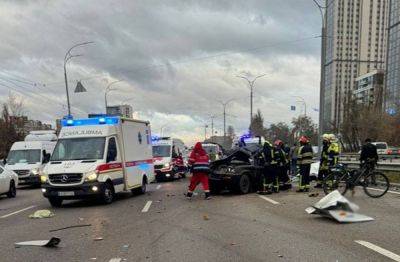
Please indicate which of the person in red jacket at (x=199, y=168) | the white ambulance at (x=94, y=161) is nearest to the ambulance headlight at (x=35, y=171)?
the white ambulance at (x=94, y=161)

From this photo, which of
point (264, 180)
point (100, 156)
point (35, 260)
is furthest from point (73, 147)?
point (35, 260)

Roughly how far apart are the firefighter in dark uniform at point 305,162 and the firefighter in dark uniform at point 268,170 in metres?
0.93

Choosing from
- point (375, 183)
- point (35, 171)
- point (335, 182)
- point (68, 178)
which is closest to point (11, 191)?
point (35, 171)

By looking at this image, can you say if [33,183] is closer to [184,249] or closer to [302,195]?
[302,195]

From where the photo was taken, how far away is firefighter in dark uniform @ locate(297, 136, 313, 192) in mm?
14438

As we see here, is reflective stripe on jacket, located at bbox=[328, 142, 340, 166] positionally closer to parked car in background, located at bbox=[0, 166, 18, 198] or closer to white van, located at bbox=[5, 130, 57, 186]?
parked car in background, located at bbox=[0, 166, 18, 198]

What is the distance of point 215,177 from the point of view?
14797 mm

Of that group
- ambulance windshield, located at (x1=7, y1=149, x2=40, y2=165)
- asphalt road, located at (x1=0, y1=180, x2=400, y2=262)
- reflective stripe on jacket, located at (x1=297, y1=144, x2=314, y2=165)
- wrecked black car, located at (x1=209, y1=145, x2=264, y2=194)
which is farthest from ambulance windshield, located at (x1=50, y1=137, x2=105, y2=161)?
ambulance windshield, located at (x1=7, y1=149, x2=40, y2=165)

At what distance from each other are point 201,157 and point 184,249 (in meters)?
7.22

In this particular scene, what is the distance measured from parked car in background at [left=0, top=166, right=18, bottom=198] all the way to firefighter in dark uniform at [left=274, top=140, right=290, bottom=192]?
10161 millimetres

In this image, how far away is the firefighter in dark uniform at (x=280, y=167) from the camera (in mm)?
14745

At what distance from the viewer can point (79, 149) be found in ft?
44.2

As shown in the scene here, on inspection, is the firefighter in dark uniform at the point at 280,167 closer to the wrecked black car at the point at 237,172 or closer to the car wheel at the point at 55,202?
the wrecked black car at the point at 237,172

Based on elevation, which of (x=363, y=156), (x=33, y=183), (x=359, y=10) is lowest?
(x=33, y=183)
